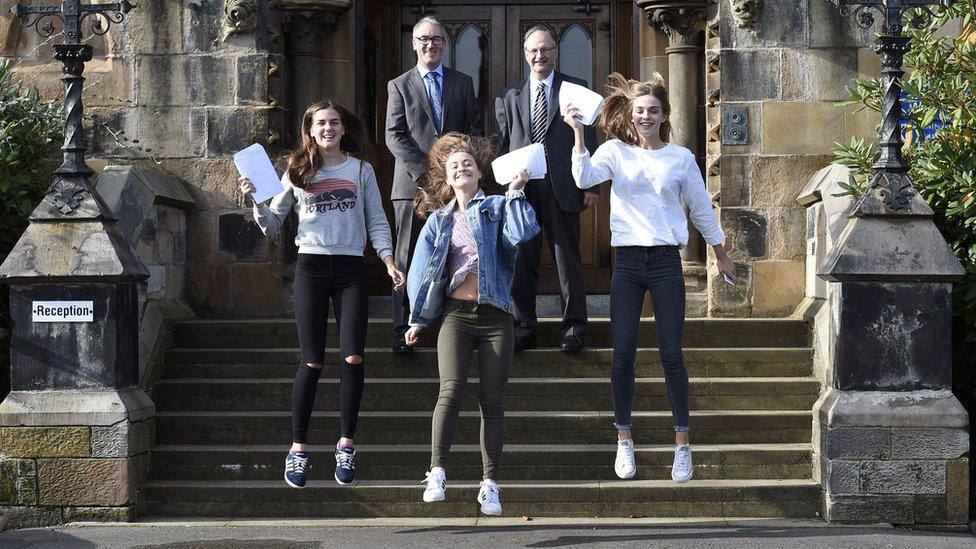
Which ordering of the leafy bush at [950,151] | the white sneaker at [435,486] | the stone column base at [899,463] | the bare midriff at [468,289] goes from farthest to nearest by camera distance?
1. the leafy bush at [950,151]
2. the stone column base at [899,463]
3. the bare midriff at [468,289]
4. the white sneaker at [435,486]

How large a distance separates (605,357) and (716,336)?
82cm

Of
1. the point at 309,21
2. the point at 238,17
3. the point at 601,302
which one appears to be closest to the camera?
the point at 238,17

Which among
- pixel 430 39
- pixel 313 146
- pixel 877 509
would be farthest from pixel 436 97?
pixel 877 509

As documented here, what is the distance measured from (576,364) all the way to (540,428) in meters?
0.60

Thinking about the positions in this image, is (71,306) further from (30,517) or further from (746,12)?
(746,12)

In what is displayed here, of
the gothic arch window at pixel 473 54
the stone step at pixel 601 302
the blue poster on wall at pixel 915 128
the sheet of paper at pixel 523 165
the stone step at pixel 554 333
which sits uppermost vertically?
the gothic arch window at pixel 473 54

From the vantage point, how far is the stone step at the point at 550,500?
7648mm

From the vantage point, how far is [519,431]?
8219mm

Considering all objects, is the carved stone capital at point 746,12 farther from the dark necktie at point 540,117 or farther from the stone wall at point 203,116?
the stone wall at point 203,116

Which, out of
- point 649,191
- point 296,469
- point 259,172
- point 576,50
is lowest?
point 296,469

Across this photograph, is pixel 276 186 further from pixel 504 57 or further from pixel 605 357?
pixel 504 57

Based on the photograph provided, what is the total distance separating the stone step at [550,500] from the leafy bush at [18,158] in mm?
2029

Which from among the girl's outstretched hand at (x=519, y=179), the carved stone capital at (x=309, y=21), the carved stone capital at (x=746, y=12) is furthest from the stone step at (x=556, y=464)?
the carved stone capital at (x=309, y=21)

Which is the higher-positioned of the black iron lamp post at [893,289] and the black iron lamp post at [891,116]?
the black iron lamp post at [891,116]
